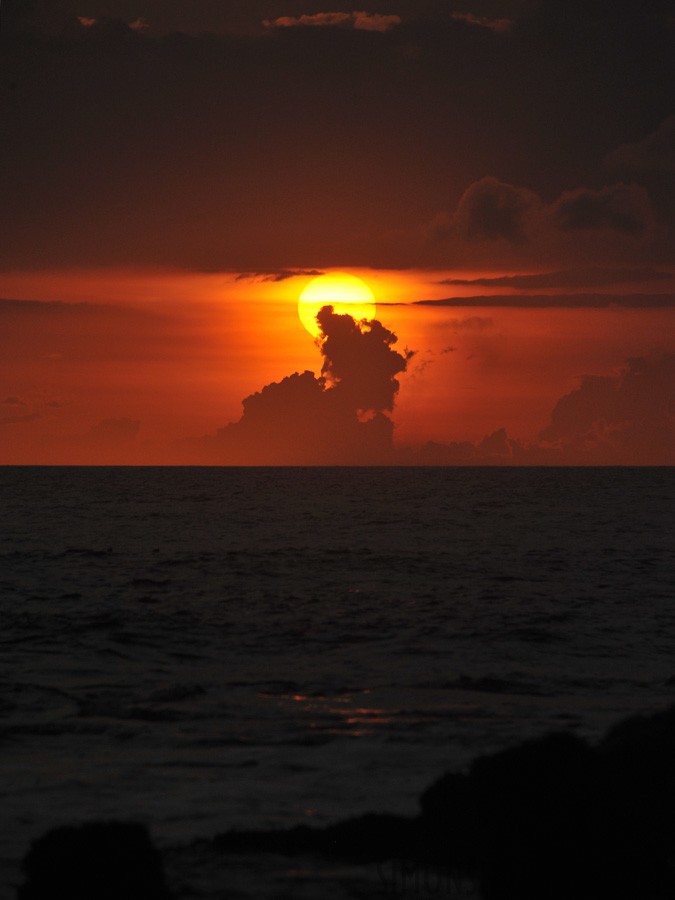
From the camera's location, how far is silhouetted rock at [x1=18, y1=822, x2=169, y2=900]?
5926mm

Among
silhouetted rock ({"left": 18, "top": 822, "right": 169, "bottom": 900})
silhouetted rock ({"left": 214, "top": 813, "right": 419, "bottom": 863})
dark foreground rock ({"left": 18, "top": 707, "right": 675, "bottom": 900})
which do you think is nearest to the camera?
silhouetted rock ({"left": 18, "top": 822, "right": 169, "bottom": 900})

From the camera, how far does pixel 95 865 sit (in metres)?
6.02

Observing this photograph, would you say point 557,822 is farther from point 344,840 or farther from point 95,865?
point 95,865

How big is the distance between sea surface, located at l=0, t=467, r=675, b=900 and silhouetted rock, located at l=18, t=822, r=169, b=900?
640mm

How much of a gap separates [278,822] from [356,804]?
2.92 ft

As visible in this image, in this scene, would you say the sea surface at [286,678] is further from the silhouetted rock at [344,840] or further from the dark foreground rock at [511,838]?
the dark foreground rock at [511,838]

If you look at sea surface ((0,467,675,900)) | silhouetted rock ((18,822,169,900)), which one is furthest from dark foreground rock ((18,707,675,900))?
sea surface ((0,467,675,900))

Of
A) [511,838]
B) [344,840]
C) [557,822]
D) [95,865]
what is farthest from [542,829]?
[95,865]

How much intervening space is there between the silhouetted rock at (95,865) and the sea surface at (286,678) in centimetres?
64

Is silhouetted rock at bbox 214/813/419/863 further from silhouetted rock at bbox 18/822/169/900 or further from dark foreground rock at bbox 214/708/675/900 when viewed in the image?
silhouetted rock at bbox 18/822/169/900

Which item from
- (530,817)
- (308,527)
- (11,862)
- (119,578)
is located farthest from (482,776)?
(308,527)

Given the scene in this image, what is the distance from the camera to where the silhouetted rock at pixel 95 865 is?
5.93 m

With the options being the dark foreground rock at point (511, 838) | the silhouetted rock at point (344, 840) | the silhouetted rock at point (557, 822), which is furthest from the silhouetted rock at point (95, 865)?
the silhouetted rock at point (557, 822)

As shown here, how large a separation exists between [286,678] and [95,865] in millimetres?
8321
